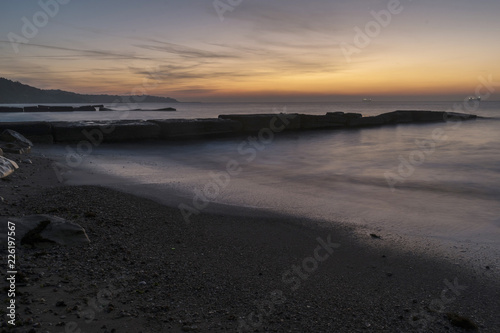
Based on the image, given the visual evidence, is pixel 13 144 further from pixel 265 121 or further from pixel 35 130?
pixel 265 121

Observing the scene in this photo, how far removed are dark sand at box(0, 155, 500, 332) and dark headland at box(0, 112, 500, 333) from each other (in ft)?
0.04

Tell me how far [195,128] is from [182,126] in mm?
940

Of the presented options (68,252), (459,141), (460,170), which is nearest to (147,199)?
(68,252)

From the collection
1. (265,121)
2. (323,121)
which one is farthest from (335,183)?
(323,121)

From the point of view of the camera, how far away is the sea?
223 inches

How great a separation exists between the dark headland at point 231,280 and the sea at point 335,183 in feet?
2.18

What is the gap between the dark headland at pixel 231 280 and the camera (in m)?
2.90

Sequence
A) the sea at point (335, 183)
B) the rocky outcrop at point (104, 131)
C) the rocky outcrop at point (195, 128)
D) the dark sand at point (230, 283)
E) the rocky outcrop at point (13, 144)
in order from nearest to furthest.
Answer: the dark sand at point (230, 283), the sea at point (335, 183), the rocky outcrop at point (13, 144), the rocky outcrop at point (104, 131), the rocky outcrop at point (195, 128)

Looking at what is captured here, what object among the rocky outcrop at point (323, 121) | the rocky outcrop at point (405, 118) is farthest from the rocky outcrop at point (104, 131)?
the rocky outcrop at point (405, 118)

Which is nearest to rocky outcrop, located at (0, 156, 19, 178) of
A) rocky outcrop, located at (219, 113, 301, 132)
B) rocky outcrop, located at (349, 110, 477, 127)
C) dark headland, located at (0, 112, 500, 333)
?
dark headland, located at (0, 112, 500, 333)

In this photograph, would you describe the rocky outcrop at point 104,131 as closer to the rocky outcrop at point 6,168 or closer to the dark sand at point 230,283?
the rocky outcrop at point 6,168

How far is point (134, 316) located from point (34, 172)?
6.95 metres

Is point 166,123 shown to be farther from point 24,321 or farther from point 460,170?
point 24,321

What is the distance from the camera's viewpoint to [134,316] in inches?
113
